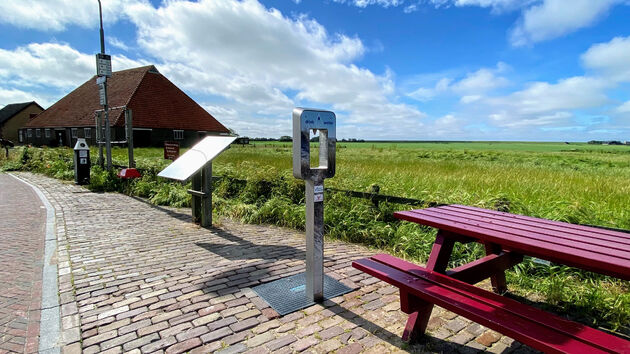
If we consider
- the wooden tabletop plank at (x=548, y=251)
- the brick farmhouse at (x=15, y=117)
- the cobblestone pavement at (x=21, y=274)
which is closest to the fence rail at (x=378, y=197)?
the wooden tabletop plank at (x=548, y=251)

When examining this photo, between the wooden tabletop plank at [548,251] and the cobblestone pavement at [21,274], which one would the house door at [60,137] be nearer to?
the cobblestone pavement at [21,274]

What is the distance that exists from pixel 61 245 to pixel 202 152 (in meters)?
2.40

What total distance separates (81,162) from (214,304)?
10.7 m

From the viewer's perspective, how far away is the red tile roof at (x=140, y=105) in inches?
1401

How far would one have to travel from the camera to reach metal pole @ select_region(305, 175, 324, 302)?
3.13 m

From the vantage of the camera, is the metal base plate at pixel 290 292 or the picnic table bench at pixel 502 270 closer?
the picnic table bench at pixel 502 270

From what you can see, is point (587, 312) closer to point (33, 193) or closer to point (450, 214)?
point (450, 214)

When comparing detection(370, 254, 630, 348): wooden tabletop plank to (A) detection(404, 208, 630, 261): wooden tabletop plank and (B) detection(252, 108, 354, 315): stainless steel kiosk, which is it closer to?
(A) detection(404, 208, 630, 261): wooden tabletop plank

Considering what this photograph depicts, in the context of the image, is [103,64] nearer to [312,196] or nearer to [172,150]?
[172,150]

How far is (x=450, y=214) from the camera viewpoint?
3.22 m

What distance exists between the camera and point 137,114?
114 ft

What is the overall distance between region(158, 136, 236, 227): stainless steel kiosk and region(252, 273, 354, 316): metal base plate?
79.1 inches

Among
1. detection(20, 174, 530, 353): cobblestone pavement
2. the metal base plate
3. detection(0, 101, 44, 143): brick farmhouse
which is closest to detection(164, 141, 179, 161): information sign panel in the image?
detection(20, 174, 530, 353): cobblestone pavement

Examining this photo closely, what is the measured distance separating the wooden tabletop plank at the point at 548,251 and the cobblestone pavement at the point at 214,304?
2.75 ft
